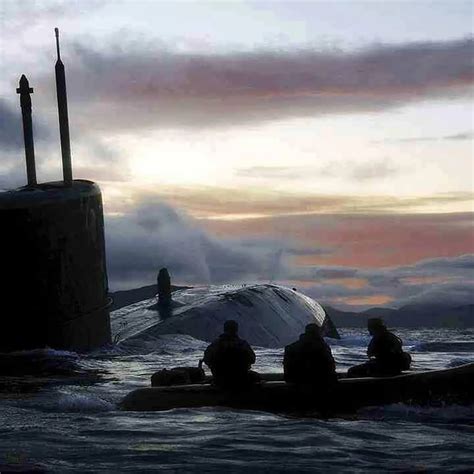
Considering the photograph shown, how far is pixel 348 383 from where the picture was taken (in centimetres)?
1848

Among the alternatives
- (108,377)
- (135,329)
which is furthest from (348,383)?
(135,329)

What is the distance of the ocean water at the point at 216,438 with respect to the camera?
12.9 meters

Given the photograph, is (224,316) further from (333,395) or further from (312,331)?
(333,395)

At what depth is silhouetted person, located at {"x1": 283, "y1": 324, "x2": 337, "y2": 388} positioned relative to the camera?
1827cm

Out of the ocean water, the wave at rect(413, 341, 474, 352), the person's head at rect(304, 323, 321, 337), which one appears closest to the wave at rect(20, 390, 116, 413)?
the ocean water

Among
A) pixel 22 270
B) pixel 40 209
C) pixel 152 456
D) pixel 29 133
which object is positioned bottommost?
pixel 152 456

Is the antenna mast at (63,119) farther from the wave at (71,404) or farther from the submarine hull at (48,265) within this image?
the wave at (71,404)

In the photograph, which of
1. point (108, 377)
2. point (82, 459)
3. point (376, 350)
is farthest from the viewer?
point (108, 377)

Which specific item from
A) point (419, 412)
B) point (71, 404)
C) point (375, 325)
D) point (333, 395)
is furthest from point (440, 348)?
point (71, 404)

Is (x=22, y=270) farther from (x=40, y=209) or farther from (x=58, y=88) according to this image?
(x=58, y=88)

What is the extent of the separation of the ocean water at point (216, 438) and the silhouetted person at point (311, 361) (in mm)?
1065

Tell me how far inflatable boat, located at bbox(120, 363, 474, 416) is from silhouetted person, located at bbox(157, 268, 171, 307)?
1047 inches

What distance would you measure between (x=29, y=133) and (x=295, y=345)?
14.5 meters

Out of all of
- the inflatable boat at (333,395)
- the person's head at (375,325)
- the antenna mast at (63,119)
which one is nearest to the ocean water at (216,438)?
the inflatable boat at (333,395)
